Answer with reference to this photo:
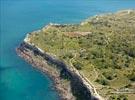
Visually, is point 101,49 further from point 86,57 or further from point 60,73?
point 60,73

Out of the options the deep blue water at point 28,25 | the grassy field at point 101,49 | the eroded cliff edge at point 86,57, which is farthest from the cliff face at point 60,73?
the grassy field at point 101,49

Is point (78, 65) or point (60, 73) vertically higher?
point (78, 65)

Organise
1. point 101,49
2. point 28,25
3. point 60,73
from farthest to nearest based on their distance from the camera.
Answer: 1. point 28,25
2. point 101,49
3. point 60,73

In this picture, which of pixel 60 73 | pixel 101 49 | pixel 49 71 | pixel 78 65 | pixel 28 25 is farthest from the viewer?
pixel 28 25

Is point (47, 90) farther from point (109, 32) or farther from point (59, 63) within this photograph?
point (109, 32)

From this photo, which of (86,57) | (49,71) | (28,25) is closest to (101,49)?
(86,57)

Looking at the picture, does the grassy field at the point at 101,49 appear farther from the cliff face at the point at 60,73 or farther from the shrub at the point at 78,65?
the cliff face at the point at 60,73
